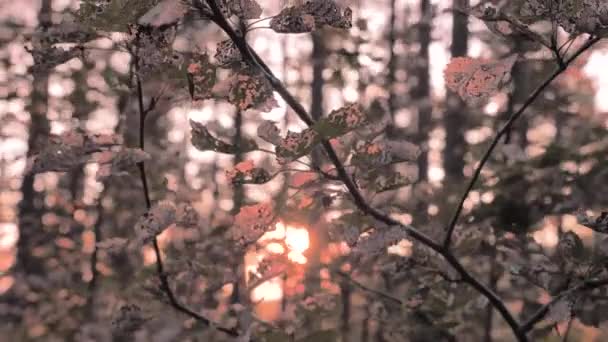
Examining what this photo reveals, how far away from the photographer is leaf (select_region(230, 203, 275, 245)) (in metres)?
0.98

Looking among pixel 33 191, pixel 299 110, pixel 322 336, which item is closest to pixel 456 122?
pixel 322 336

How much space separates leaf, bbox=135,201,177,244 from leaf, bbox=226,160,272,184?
0.24 metres

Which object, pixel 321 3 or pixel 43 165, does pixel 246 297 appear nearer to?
pixel 43 165

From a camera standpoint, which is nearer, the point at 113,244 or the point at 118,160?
the point at 118,160

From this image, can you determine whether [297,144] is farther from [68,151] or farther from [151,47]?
[68,151]

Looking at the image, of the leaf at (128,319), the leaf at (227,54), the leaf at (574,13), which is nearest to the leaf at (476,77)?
the leaf at (574,13)

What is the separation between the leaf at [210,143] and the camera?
0.93m

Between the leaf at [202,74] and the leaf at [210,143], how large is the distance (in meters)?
0.09

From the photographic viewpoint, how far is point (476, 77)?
2.90 ft

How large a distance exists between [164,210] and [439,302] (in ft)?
2.51

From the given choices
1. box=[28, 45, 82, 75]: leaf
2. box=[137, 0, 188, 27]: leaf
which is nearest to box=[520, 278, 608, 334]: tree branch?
box=[137, 0, 188, 27]: leaf

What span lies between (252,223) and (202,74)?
266 mm

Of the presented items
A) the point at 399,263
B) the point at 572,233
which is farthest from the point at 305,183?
the point at 572,233

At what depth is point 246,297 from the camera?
1657 millimetres
